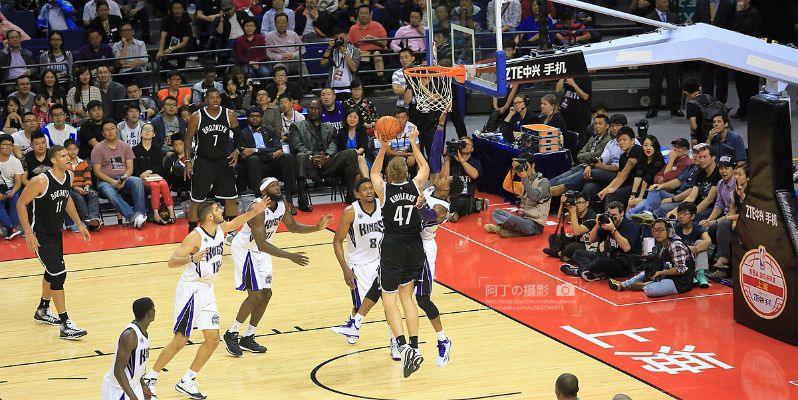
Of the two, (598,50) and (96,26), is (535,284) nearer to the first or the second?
(598,50)

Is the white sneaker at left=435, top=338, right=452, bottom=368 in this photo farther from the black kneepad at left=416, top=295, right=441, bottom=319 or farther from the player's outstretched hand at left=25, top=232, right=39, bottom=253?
the player's outstretched hand at left=25, top=232, right=39, bottom=253

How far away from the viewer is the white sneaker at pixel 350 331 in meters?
11.5

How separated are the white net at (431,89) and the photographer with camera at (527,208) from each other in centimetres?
340

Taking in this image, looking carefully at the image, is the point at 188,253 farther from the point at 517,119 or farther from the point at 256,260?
the point at 517,119

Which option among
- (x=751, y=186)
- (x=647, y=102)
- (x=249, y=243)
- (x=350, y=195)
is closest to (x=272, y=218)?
(x=249, y=243)

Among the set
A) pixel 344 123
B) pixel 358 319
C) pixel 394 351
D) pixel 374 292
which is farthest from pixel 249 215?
pixel 344 123

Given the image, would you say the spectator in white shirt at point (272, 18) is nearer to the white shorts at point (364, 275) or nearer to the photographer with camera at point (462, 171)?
the photographer with camera at point (462, 171)

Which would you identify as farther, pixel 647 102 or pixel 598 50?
pixel 647 102

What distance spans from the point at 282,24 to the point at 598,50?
11338mm

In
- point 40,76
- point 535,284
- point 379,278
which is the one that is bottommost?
point 535,284

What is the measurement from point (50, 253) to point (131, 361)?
4.09 meters

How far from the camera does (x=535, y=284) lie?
1411 centimetres

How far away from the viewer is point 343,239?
36.4 ft

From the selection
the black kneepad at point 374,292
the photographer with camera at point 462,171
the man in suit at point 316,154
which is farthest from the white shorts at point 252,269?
the man in suit at point 316,154
